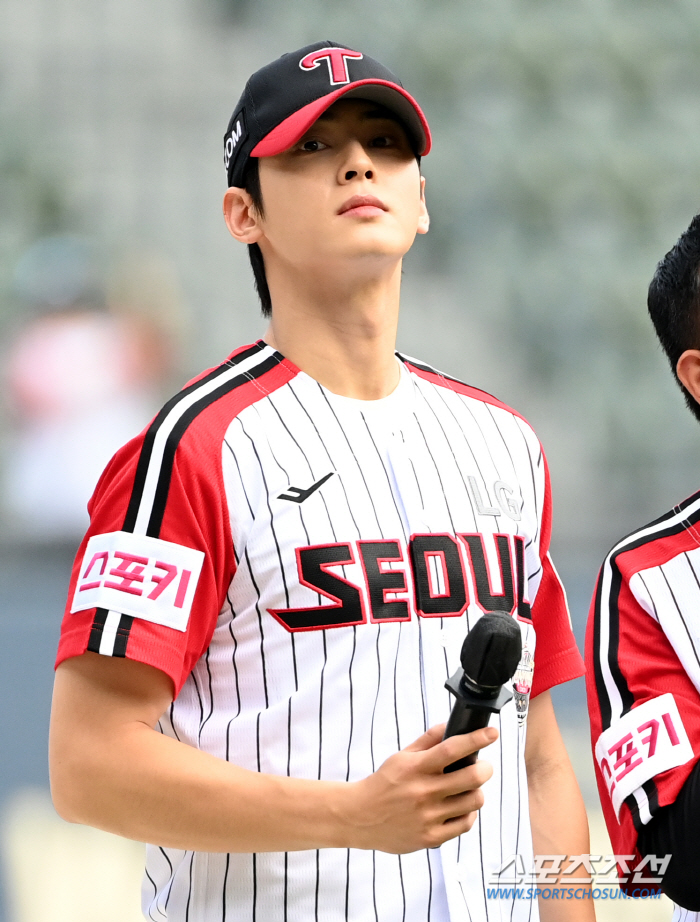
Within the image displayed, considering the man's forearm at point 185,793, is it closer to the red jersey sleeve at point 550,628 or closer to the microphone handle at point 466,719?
the microphone handle at point 466,719

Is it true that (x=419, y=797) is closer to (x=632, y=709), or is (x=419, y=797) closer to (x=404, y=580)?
(x=404, y=580)

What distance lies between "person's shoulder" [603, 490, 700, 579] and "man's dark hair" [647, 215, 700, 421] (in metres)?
0.19

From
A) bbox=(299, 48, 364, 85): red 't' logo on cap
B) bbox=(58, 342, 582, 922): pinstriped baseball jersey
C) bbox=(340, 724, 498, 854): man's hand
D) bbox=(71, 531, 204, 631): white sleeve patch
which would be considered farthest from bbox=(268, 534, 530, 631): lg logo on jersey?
bbox=(299, 48, 364, 85): red 't' logo on cap

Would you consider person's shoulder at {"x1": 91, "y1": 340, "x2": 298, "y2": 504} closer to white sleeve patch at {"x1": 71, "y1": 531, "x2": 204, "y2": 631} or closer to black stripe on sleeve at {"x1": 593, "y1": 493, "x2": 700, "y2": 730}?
white sleeve patch at {"x1": 71, "y1": 531, "x2": 204, "y2": 631}

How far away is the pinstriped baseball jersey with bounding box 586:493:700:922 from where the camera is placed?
1.32m

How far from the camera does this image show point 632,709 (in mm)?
1371

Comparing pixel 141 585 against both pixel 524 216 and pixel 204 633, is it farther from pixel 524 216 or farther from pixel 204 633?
pixel 524 216

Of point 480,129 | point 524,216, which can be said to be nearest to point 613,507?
point 524,216

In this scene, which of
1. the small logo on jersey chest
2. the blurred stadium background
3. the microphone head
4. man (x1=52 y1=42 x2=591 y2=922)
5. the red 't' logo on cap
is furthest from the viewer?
the blurred stadium background

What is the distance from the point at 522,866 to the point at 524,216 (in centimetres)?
384

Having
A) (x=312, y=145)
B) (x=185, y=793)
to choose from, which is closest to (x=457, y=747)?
(x=185, y=793)

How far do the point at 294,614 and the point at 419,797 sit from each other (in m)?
0.29

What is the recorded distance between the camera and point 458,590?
130cm
